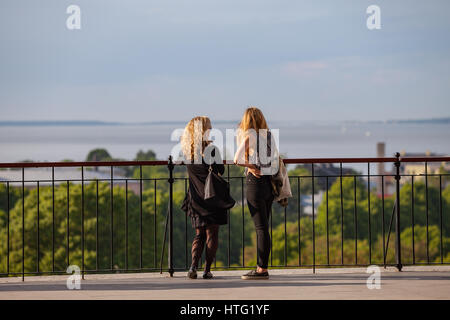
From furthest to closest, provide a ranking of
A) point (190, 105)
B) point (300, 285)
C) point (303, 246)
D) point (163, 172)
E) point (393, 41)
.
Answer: point (393, 41), point (190, 105), point (163, 172), point (303, 246), point (300, 285)

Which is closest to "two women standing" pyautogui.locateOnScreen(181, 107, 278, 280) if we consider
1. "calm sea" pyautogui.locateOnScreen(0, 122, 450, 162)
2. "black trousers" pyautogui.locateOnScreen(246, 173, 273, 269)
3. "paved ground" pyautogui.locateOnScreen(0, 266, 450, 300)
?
"black trousers" pyautogui.locateOnScreen(246, 173, 273, 269)

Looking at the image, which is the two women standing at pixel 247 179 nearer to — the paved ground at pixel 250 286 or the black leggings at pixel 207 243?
the black leggings at pixel 207 243

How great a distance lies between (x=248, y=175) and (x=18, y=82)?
128 m

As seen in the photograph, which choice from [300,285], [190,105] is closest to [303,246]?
[300,285]

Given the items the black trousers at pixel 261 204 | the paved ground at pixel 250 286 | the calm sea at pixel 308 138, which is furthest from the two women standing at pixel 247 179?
the calm sea at pixel 308 138

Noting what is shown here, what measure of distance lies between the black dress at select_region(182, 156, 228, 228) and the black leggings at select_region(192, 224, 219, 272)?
83 millimetres

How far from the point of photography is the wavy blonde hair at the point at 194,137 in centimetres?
582

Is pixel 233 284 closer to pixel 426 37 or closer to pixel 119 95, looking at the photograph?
pixel 119 95

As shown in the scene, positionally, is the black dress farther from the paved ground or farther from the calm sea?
the calm sea

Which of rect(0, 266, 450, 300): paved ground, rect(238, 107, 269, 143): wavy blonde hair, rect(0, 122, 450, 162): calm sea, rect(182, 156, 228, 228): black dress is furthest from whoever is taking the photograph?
rect(0, 122, 450, 162): calm sea

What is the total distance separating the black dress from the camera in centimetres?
600

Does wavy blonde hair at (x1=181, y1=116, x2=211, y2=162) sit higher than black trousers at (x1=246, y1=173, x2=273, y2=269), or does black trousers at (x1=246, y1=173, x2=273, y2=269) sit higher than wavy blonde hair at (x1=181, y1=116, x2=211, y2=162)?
wavy blonde hair at (x1=181, y1=116, x2=211, y2=162)

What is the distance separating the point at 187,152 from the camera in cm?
594

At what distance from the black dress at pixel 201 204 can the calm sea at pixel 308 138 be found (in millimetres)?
125781
